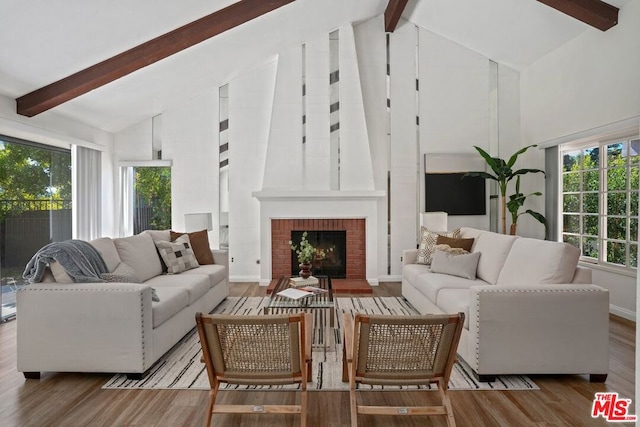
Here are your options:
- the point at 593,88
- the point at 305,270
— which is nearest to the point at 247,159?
the point at 305,270

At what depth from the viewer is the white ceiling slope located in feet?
11.0

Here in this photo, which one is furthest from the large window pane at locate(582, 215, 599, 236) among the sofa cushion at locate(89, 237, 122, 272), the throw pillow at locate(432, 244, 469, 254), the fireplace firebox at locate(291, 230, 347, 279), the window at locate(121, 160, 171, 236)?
the window at locate(121, 160, 171, 236)

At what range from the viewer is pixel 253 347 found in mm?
1991

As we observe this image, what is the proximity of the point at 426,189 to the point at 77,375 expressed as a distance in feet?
16.6

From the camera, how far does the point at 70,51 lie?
3707 millimetres

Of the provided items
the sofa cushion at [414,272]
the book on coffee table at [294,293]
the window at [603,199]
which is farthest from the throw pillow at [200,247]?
the window at [603,199]

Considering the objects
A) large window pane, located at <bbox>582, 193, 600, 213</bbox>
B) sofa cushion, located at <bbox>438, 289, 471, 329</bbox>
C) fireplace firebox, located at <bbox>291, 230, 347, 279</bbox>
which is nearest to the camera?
sofa cushion, located at <bbox>438, 289, 471, 329</bbox>

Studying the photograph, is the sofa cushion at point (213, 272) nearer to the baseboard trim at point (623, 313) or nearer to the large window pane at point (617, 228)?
the baseboard trim at point (623, 313)

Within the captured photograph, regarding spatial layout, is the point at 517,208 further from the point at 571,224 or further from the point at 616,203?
the point at 616,203

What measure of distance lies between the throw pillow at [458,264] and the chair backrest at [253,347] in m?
2.54

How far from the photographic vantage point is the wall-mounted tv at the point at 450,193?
243 inches

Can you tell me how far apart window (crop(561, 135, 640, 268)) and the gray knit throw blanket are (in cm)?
542

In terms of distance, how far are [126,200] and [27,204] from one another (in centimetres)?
176

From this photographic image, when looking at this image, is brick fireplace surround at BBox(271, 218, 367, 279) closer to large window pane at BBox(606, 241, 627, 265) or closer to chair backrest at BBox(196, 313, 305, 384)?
large window pane at BBox(606, 241, 627, 265)
